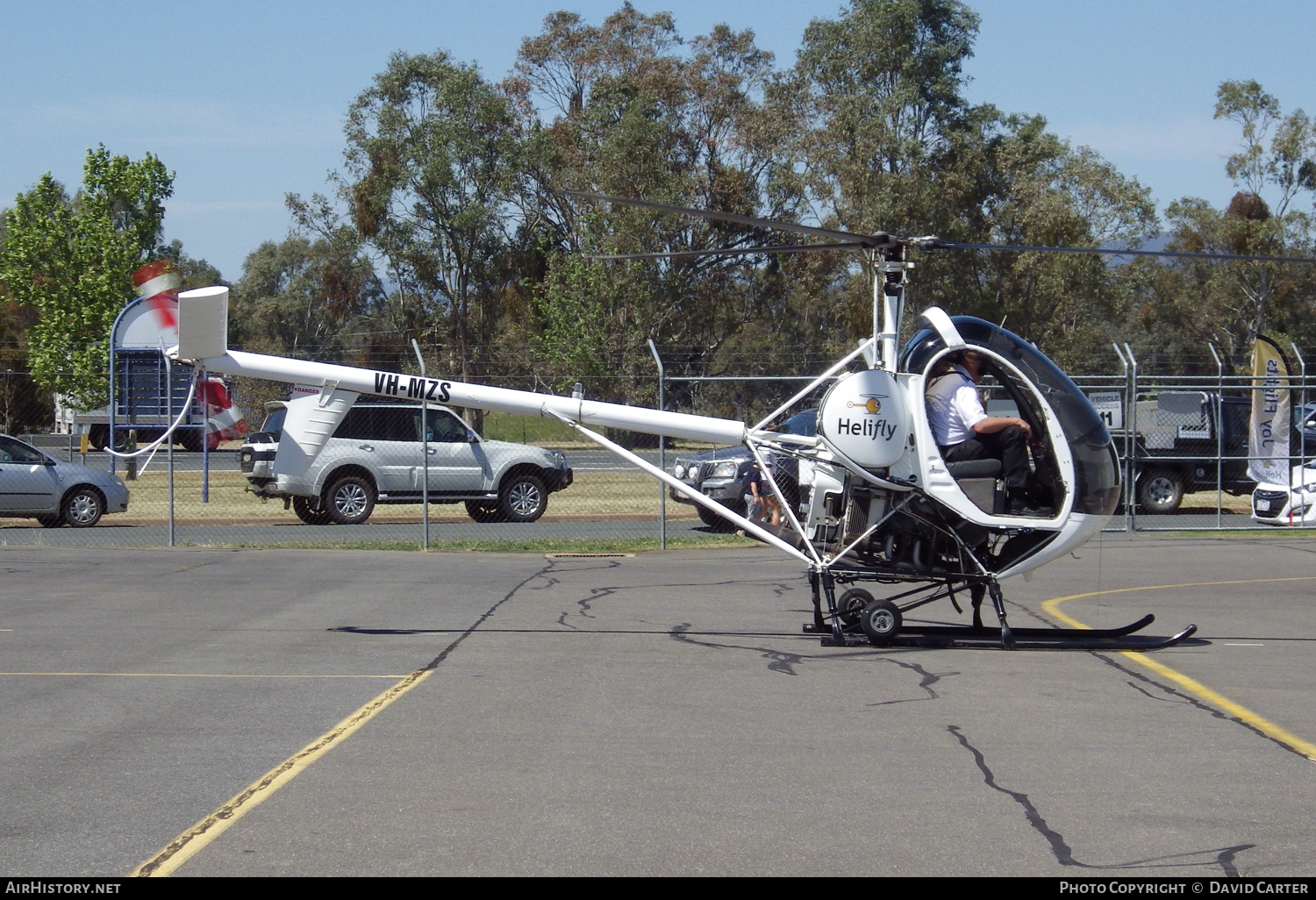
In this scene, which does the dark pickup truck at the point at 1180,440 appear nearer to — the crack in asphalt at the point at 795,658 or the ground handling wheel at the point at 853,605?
the ground handling wheel at the point at 853,605

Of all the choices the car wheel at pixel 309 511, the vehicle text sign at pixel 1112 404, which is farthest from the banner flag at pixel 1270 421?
the car wheel at pixel 309 511

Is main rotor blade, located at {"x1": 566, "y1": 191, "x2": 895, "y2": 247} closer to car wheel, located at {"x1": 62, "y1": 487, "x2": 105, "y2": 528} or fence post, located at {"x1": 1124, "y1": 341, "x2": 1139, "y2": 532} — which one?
fence post, located at {"x1": 1124, "y1": 341, "x2": 1139, "y2": 532}

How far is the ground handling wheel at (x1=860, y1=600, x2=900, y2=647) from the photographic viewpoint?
9.27 m

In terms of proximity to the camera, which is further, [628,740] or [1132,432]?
[1132,432]

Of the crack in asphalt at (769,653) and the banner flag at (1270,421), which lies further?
the banner flag at (1270,421)

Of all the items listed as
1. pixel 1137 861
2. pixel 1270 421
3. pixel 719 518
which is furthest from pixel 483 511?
pixel 1137 861

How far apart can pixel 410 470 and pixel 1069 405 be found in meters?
12.2

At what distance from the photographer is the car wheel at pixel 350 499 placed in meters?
19.2

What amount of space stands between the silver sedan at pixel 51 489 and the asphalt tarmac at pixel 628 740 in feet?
23.3

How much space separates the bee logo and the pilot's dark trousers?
60 cm

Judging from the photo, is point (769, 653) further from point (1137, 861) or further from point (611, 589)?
point (1137, 861)

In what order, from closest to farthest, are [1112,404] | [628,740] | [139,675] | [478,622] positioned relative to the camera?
1. [628,740]
2. [139,675]
3. [478,622]
4. [1112,404]

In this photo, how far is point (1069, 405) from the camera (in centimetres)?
934

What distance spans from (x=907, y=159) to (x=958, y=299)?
17.3 feet
